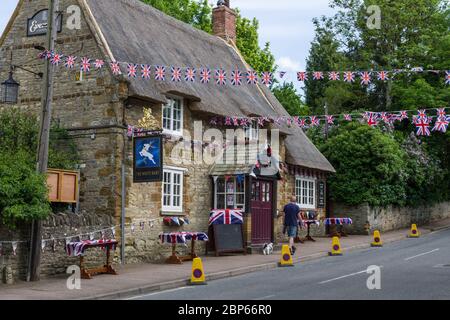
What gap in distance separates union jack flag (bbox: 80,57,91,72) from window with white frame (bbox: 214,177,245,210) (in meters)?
5.98

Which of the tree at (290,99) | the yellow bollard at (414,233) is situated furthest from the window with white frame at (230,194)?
the tree at (290,99)

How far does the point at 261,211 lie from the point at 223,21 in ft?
38.7

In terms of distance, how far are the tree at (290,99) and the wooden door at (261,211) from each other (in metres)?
25.7

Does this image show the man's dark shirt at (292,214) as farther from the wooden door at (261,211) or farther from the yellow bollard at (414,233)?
the yellow bollard at (414,233)

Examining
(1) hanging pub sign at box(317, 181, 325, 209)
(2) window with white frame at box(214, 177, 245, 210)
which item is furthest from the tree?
(2) window with white frame at box(214, 177, 245, 210)

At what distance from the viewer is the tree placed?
157 ft

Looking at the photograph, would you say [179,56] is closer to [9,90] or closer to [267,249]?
[267,249]

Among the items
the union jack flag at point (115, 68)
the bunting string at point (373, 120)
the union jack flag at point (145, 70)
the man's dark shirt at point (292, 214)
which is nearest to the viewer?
the union jack flag at point (115, 68)

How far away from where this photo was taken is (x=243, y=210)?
813 inches

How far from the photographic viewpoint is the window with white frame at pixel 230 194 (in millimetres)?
20781

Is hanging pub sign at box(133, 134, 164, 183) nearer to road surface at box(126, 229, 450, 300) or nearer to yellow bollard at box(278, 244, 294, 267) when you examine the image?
road surface at box(126, 229, 450, 300)

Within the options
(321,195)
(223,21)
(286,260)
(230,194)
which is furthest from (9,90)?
(321,195)

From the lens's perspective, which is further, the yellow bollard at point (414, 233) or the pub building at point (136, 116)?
the yellow bollard at point (414, 233)

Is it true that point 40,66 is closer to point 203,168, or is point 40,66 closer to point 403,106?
point 203,168
